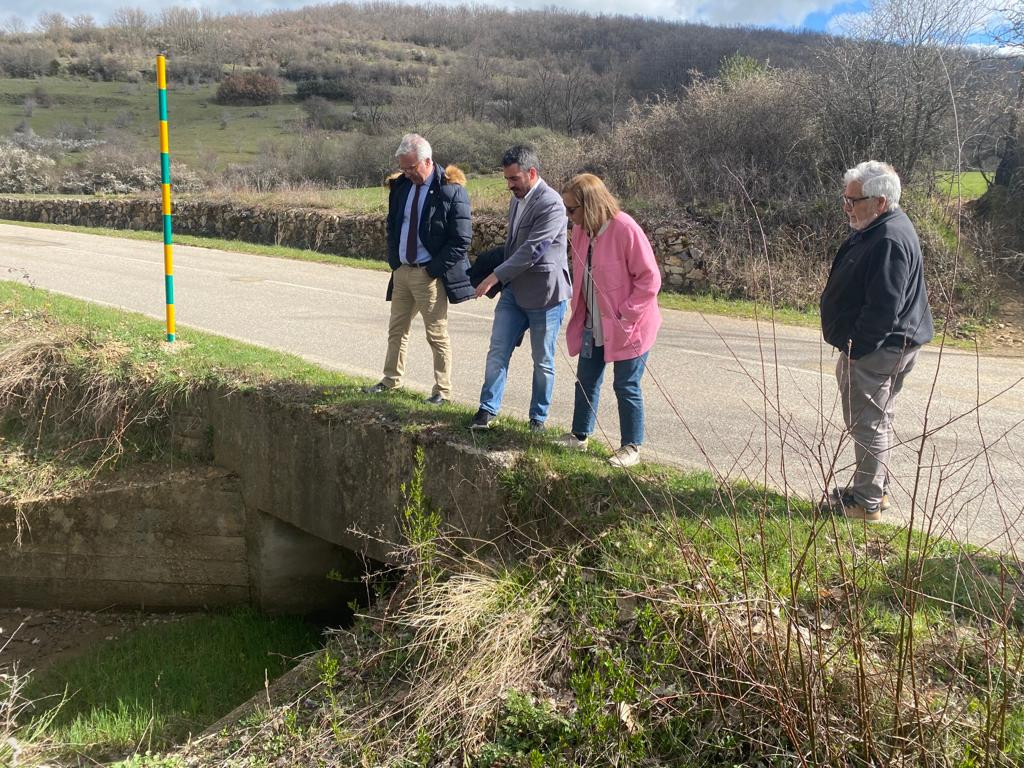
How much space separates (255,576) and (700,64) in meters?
44.0

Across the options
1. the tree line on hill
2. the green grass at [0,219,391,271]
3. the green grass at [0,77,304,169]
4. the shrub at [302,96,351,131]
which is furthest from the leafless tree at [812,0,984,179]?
the shrub at [302,96,351,131]

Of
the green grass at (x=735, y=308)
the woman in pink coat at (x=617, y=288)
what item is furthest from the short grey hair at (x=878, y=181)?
the green grass at (x=735, y=308)

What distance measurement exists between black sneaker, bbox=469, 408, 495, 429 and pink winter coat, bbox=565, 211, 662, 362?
3.28ft

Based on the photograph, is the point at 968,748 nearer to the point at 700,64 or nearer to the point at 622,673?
the point at 622,673

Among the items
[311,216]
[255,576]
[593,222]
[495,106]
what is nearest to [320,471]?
[255,576]

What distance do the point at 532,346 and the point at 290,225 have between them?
15060 mm

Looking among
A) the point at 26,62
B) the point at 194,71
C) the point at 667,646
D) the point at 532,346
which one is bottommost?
the point at 667,646

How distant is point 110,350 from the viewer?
305 inches

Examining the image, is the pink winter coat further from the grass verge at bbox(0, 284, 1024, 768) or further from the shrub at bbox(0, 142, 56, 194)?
the shrub at bbox(0, 142, 56, 194)

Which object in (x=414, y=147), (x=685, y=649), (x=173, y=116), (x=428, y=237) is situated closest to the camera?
(x=685, y=649)

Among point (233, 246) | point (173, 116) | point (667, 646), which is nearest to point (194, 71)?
point (173, 116)

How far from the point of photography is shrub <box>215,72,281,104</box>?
52812mm

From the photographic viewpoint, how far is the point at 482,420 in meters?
5.62

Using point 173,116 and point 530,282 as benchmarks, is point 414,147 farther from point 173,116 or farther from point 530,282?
point 173,116
